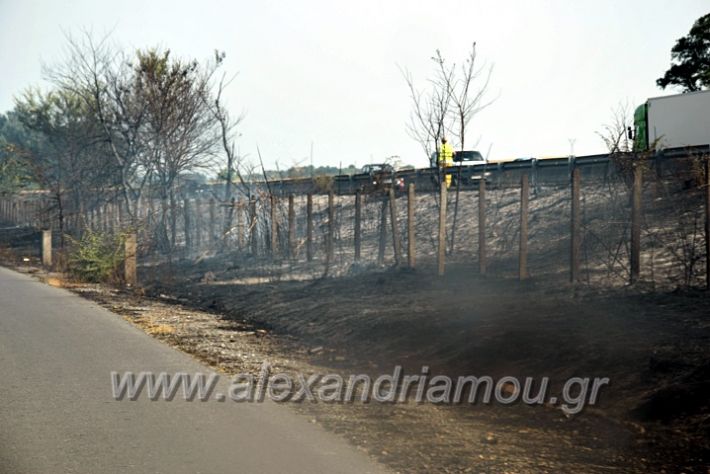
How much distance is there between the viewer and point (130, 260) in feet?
78.2

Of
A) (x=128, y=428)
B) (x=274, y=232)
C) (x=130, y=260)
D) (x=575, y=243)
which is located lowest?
(x=128, y=428)

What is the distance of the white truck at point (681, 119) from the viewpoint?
106 ft

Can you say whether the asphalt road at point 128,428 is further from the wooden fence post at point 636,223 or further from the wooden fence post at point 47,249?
the wooden fence post at point 47,249

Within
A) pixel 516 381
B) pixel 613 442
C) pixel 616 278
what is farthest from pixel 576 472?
pixel 616 278

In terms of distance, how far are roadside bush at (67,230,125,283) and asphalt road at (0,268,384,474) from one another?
41.1 ft

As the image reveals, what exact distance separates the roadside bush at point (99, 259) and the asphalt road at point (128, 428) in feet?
41.1

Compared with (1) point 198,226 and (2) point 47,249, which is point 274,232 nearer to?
(1) point 198,226

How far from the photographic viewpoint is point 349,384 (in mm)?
10102

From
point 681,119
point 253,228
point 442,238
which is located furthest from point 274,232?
point 681,119

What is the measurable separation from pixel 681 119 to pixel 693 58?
1077 cm

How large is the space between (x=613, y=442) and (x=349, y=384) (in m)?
3.37

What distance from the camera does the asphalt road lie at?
20.6ft

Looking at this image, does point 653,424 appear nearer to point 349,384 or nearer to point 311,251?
point 349,384

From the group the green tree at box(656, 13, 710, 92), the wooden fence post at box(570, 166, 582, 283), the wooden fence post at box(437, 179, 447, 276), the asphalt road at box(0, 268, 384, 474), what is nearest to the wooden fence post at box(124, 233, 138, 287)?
the wooden fence post at box(437, 179, 447, 276)
